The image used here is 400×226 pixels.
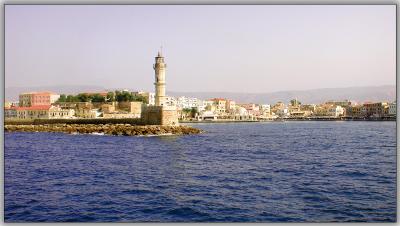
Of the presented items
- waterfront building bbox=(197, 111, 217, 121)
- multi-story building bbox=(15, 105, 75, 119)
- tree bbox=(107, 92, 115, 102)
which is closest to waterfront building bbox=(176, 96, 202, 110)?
waterfront building bbox=(197, 111, 217, 121)

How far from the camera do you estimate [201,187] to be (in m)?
8.95

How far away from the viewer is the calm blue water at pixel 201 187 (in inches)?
274

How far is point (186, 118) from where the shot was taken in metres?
52.6

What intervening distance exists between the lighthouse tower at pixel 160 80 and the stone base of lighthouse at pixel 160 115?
43 cm

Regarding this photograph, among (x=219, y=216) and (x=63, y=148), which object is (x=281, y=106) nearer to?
(x=63, y=148)

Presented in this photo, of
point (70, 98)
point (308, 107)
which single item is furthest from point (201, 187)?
point (308, 107)

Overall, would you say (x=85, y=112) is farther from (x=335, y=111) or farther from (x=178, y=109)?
(x=335, y=111)

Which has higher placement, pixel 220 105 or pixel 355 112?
pixel 220 105

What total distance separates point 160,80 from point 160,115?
1905 mm

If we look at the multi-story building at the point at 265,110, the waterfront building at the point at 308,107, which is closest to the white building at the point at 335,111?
the waterfront building at the point at 308,107

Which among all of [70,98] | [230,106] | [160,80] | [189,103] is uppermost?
[160,80]

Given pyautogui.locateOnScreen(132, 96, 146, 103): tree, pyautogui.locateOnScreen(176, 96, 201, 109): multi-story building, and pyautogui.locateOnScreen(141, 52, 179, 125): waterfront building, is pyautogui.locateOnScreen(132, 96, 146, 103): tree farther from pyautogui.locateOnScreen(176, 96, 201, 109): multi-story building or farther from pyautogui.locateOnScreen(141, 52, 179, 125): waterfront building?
pyautogui.locateOnScreen(176, 96, 201, 109): multi-story building

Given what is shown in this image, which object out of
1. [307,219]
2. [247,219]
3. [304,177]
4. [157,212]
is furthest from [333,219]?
[304,177]

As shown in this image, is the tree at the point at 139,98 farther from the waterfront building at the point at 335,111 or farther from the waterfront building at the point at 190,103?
the waterfront building at the point at 335,111
